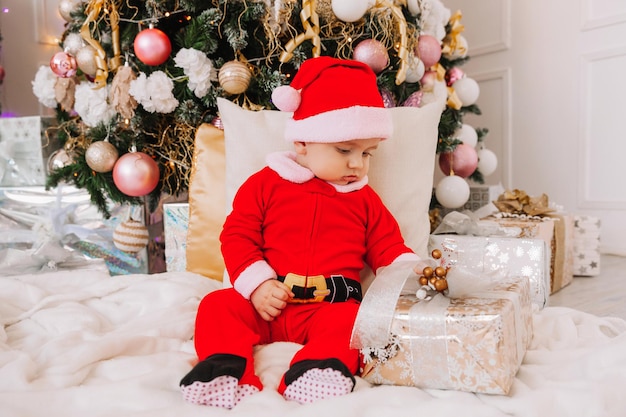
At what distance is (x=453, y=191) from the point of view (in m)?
1.70

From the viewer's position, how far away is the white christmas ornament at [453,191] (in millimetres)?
1695

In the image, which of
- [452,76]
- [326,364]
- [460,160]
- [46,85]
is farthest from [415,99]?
[46,85]

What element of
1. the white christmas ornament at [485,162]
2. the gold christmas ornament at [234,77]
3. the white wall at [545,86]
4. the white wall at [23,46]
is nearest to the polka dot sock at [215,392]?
the gold christmas ornament at [234,77]

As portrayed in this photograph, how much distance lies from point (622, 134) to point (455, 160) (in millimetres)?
885

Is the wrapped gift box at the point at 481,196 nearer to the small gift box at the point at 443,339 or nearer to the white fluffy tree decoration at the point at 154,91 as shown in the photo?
the white fluffy tree decoration at the point at 154,91

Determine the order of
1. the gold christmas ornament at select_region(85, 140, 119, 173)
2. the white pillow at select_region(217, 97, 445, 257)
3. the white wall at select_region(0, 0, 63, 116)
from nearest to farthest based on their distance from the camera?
the white pillow at select_region(217, 97, 445, 257) < the gold christmas ornament at select_region(85, 140, 119, 173) < the white wall at select_region(0, 0, 63, 116)

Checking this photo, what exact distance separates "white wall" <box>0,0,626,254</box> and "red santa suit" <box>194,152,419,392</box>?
162cm

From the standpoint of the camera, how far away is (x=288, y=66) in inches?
60.3

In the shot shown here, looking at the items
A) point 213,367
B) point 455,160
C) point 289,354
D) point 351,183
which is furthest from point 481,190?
point 213,367

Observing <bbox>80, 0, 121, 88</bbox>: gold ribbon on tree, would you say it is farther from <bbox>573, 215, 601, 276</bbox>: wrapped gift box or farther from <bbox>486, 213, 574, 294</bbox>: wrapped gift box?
<bbox>573, 215, 601, 276</bbox>: wrapped gift box

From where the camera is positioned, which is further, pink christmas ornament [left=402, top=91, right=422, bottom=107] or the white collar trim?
pink christmas ornament [left=402, top=91, right=422, bottom=107]

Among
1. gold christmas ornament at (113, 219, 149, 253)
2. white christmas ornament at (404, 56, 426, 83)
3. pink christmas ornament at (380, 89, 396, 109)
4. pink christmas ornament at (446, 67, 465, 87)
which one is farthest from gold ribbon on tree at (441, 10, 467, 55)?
gold christmas ornament at (113, 219, 149, 253)

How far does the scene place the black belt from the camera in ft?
2.99

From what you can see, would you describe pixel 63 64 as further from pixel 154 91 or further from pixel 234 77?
pixel 234 77
